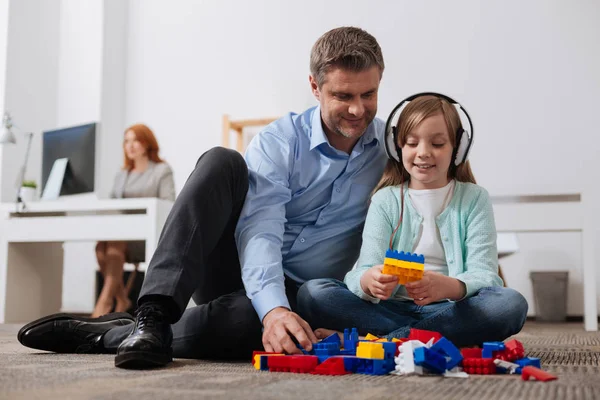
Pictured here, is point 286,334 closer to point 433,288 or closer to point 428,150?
point 433,288

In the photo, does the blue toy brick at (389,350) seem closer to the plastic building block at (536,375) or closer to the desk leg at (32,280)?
the plastic building block at (536,375)

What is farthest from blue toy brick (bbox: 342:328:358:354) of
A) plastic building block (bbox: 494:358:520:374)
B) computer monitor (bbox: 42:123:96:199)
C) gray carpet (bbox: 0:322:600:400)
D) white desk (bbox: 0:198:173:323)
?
computer monitor (bbox: 42:123:96:199)

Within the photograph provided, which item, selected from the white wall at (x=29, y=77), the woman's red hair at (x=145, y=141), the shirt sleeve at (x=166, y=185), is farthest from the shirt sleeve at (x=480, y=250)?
the white wall at (x=29, y=77)

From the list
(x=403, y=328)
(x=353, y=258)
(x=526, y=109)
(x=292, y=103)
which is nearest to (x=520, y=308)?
(x=403, y=328)

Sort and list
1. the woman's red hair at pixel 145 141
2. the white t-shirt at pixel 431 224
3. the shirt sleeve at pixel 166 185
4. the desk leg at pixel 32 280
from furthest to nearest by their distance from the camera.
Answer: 1. the woman's red hair at pixel 145 141
2. the shirt sleeve at pixel 166 185
3. the desk leg at pixel 32 280
4. the white t-shirt at pixel 431 224

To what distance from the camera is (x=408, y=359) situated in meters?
0.86

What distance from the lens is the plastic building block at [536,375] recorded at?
0.81 m

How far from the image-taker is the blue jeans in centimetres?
111

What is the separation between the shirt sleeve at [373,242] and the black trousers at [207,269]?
0.17m

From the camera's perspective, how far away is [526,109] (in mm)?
3670

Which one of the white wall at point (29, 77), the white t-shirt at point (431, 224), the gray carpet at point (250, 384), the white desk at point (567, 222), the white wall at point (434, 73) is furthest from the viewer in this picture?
the white wall at point (29, 77)

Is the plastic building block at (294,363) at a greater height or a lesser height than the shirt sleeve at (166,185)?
lesser

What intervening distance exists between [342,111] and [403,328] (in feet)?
1.48

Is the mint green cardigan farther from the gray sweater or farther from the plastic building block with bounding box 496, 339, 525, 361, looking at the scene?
the gray sweater
